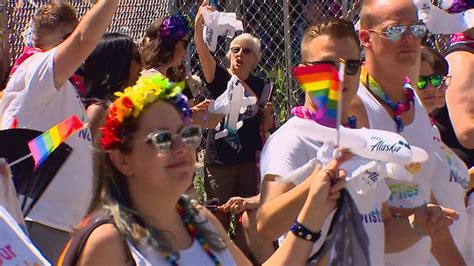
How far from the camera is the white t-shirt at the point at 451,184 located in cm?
393

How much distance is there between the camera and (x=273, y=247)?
6.10 metres

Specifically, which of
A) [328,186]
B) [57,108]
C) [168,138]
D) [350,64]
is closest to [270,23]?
[57,108]

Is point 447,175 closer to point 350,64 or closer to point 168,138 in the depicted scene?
point 350,64

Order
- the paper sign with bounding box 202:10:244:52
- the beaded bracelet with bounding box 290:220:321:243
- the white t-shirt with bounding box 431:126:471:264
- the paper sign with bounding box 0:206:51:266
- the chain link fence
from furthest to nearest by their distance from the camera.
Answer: the chain link fence
the paper sign with bounding box 202:10:244:52
the white t-shirt with bounding box 431:126:471:264
the paper sign with bounding box 0:206:51:266
the beaded bracelet with bounding box 290:220:321:243

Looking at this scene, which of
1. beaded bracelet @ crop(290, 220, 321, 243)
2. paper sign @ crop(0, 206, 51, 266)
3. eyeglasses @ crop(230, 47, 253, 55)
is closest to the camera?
beaded bracelet @ crop(290, 220, 321, 243)

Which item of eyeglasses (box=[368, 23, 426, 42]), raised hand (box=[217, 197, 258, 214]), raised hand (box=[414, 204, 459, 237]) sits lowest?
raised hand (box=[217, 197, 258, 214])

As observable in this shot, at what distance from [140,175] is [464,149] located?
2.32m

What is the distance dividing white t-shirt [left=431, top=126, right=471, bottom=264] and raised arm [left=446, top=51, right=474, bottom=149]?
0.38 meters

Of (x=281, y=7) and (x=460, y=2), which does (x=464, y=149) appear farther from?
(x=281, y=7)

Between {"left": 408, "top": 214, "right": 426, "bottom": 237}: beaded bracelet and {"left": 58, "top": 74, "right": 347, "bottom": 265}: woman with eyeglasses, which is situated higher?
{"left": 58, "top": 74, "right": 347, "bottom": 265}: woman with eyeglasses

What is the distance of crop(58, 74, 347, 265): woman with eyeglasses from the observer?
2.73 m

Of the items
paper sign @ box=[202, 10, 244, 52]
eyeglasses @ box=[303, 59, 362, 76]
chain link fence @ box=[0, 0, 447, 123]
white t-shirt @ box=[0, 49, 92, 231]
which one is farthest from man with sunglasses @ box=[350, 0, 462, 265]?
chain link fence @ box=[0, 0, 447, 123]

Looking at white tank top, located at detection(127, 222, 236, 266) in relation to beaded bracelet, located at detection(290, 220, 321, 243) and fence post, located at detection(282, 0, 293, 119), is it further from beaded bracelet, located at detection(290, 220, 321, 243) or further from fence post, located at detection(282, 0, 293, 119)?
fence post, located at detection(282, 0, 293, 119)

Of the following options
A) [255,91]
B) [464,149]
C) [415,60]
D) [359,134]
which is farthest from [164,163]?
[255,91]
